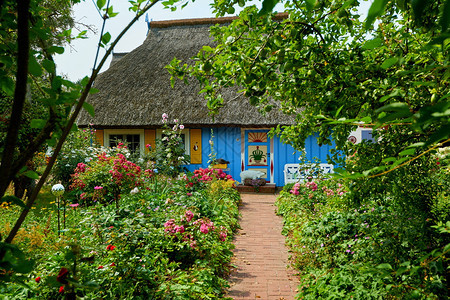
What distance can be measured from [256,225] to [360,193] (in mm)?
4463

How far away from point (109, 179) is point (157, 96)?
6974 millimetres

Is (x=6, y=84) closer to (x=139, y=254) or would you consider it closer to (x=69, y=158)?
(x=139, y=254)

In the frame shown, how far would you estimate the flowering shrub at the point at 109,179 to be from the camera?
6.85 m

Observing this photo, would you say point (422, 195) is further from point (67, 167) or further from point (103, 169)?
point (67, 167)

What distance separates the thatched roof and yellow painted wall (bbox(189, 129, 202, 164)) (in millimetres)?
568

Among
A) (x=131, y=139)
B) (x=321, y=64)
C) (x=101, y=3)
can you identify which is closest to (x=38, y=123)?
(x=101, y=3)

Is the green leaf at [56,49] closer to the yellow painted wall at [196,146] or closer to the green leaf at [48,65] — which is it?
the green leaf at [48,65]

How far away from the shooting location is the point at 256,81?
7.53 ft

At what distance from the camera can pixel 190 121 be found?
39.4ft

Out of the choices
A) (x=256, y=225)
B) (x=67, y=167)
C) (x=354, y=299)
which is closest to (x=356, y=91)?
(x=354, y=299)

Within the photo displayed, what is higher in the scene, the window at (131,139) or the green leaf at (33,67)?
the window at (131,139)

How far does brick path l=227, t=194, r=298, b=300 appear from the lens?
13.1 ft

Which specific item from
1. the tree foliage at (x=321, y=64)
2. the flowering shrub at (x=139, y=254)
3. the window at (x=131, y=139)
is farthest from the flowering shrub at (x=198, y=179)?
the tree foliage at (x=321, y=64)

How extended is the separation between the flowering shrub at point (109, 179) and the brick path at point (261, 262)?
100 inches
